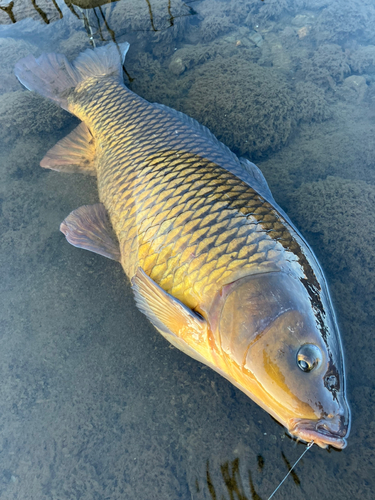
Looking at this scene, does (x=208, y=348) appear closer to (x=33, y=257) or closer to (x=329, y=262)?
(x=329, y=262)

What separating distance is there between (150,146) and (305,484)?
244 centimetres

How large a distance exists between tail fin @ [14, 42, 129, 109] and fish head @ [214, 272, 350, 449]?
2781mm

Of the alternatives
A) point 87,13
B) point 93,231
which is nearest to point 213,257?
point 93,231

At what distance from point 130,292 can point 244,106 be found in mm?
2309

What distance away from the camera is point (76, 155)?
3.16 metres

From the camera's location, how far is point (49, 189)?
323 centimetres

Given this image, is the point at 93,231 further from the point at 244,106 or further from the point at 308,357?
the point at 244,106

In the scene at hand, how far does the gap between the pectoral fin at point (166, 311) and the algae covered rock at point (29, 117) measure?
238cm

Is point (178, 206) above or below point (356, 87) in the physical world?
above

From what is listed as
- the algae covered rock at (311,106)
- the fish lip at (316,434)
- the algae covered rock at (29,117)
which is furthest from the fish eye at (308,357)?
the algae covered rock at (29,117)

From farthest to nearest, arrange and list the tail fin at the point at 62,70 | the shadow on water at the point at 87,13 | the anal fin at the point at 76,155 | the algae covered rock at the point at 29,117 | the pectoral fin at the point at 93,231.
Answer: the shadow on water at the point at 87,13, the algae covered rock at the point at 29,117, the tail fin at the point at 62,70, the anal fin at the point at 76,155, the pectoral fin at the point at 93,231

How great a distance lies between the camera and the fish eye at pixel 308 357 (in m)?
1.54

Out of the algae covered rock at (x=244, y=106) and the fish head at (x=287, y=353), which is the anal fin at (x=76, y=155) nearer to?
the algae covered rock at (x=244, y=106)

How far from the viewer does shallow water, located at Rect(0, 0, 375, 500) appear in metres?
1.98
